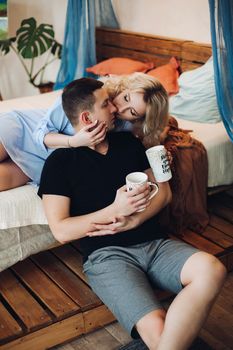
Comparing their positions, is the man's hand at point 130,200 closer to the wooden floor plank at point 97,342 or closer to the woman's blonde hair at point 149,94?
the woman's blonde hair at point 149,94

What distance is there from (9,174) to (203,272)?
97cm

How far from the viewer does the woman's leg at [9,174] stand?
2.10 m

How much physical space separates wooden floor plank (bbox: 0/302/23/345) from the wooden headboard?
7.02 feet

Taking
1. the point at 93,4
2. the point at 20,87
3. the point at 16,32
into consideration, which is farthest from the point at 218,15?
the point at 20,87

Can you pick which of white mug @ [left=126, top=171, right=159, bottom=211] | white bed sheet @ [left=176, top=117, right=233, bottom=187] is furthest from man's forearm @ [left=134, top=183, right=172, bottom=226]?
white bed sheet @ [left=176, top=117, right=233, bottom=187]

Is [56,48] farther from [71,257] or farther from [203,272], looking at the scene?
[203,272]

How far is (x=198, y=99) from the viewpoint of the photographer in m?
2.92

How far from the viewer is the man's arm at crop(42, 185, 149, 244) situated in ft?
5.51

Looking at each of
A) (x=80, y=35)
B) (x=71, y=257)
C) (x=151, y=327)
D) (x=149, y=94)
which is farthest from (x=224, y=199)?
(x=80, y=35)

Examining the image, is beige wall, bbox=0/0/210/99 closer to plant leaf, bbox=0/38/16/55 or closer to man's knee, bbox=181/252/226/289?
plant leaf, bbox=0/38/16/55

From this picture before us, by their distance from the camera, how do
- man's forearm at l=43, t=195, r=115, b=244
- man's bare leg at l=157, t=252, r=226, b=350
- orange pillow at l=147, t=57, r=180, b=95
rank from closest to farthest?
1. man's bare leg at l=157, t=252, r=226, b=350
2. man's forearm at l=43, t=195, r=115, b=244
3. orange pillow at l=147, t=57, r=180, b=95

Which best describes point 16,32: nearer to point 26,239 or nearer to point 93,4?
point 93,4

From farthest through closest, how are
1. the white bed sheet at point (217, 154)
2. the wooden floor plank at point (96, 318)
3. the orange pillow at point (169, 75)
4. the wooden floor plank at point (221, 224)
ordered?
the orange pillow at point (169, 75) < the white bed sheet at point (217, 154) < the wooden floor plank at point (221, 224) < the wooden floor plank at point (96, 318)

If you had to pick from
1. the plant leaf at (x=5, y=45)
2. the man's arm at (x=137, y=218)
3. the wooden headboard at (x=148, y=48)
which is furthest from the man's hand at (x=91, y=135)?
the plant leaf at (x=5, y=45)
